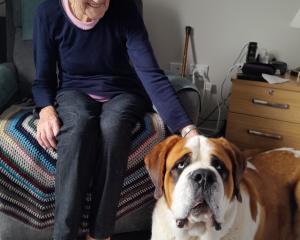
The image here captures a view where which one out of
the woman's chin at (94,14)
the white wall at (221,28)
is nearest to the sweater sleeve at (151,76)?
the woman's chin at (94,14)

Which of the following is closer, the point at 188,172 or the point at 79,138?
the point at 188,172

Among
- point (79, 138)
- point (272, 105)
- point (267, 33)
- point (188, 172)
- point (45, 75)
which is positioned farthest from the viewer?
point (267, 33)

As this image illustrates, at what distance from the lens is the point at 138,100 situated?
4.52 feet

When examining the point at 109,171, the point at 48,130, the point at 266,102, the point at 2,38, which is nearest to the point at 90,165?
the point at 109,171

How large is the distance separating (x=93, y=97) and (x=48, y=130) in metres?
0.26

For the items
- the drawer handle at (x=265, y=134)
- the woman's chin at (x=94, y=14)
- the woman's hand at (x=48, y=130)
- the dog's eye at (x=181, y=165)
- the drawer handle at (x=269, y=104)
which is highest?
the woman's chin at (x=94, y=14)

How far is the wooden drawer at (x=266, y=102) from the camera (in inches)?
67.3

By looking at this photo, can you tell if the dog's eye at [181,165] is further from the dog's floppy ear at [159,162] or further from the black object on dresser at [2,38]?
the black object on dresser at [2,38]

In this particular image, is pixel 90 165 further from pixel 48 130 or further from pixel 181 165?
pixel 181 165

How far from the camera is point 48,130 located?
3.89 feet

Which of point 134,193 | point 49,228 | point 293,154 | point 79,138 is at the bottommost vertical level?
point 49,228

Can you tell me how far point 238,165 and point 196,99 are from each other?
49 centimetres

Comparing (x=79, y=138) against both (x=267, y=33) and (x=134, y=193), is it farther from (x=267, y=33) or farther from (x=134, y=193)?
(x=267, y=33)

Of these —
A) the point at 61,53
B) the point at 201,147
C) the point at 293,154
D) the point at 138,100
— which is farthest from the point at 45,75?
the point at 293,154
